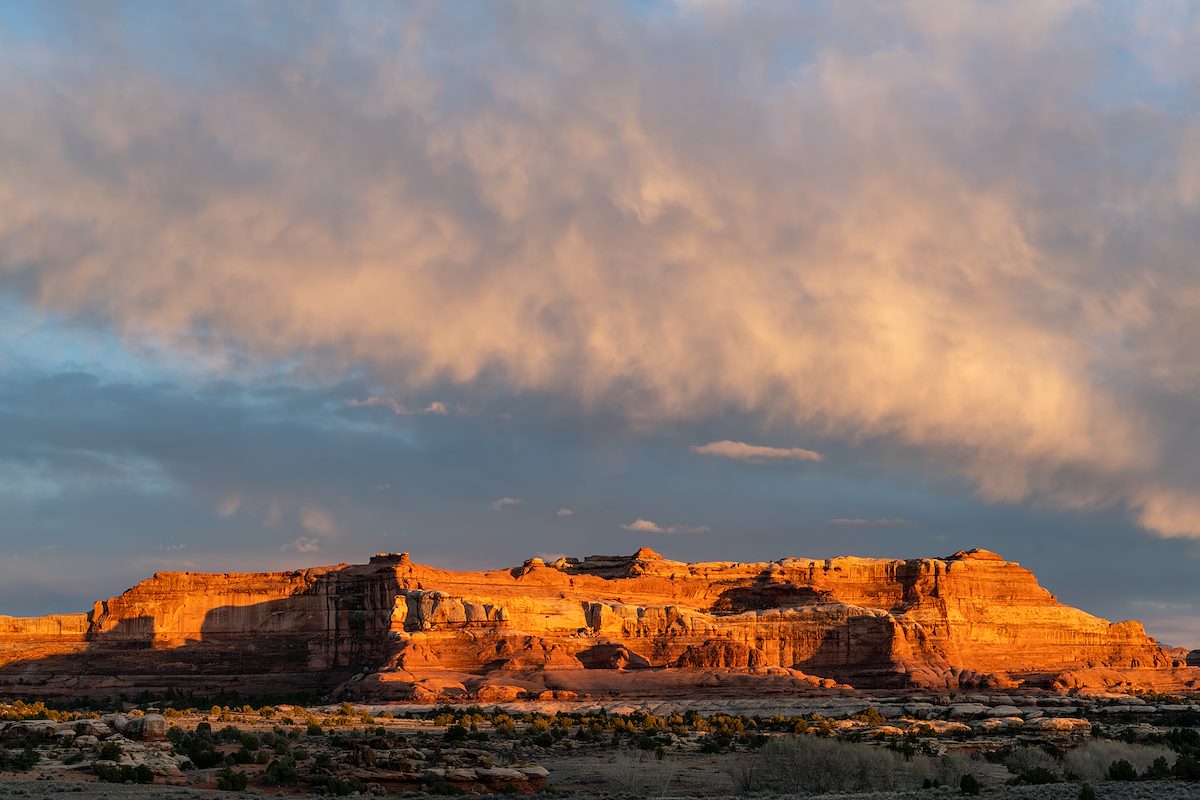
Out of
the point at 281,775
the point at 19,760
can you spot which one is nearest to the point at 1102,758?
the point at 281,775

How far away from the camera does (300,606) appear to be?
111 metres

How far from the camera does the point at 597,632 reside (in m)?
96.8

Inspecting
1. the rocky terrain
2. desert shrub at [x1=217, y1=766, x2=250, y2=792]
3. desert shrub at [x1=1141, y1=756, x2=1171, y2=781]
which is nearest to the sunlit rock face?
the rocky terrain

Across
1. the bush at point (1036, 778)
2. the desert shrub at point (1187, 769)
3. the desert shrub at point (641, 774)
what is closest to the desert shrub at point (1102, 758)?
the desert shrub at point (1187, 769)

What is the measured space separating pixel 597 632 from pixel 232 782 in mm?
67147

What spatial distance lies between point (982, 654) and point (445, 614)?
44.4m

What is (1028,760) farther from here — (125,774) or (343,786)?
(125,774)

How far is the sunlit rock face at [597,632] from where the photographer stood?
91.2 meters

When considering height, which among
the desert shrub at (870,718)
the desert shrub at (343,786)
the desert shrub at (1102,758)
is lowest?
the desert shrub at (870,718)

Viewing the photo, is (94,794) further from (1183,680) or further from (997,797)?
(1183,680)

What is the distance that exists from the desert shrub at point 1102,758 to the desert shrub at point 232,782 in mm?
20391

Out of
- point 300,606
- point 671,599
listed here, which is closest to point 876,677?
point 671,599

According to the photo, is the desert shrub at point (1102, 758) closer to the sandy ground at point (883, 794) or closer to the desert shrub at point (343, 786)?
the sandy ground at point (883, 794)

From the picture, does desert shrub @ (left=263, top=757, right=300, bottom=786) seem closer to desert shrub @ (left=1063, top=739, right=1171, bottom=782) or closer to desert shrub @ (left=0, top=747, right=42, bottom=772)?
desert shrub @ (left=0, top=747, right=42, bottom=772)
